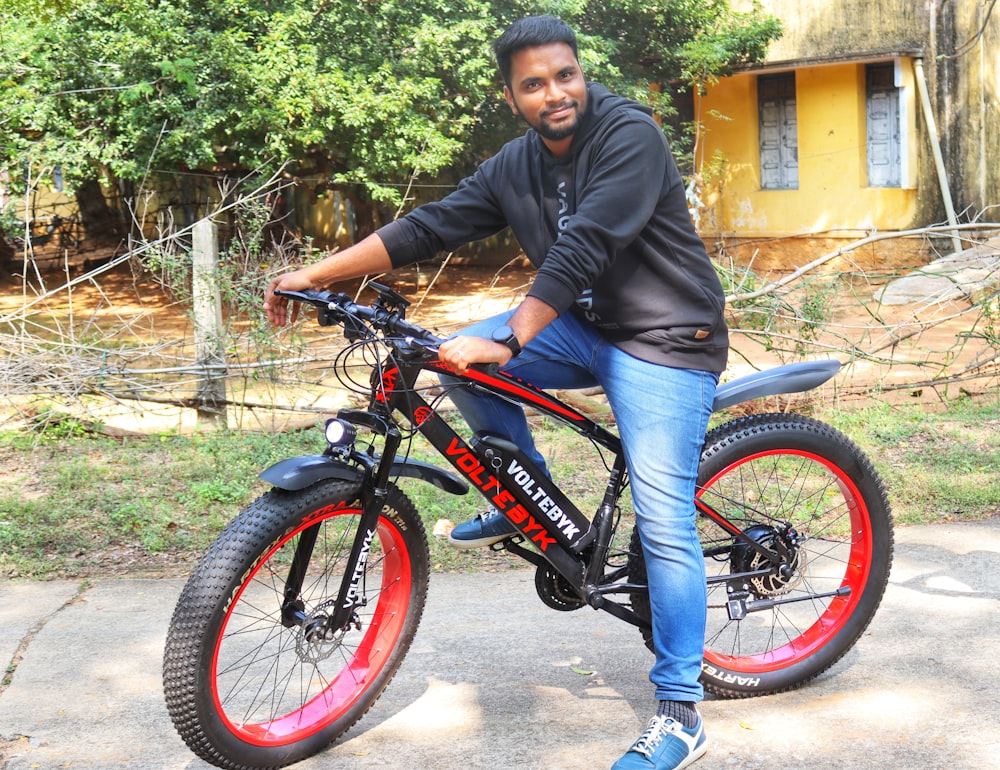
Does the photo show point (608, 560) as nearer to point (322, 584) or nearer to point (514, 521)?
point (514, 521)

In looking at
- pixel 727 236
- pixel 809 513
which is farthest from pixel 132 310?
pixel 727 236

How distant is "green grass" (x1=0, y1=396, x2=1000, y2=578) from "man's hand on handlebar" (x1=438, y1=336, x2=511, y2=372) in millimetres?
2244

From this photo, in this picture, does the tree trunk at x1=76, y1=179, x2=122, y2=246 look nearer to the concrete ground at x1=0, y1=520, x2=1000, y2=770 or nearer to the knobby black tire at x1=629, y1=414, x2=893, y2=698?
the concrete ground at x1=0, y1=520, x2=1000, y2=770

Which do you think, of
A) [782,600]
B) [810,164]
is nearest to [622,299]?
[782,600]

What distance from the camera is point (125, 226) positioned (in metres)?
17.3

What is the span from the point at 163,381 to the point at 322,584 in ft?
13.6

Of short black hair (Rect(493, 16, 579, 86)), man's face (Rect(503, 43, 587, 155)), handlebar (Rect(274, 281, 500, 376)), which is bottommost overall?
handlebar (Rect(274, 281, 500, 376))

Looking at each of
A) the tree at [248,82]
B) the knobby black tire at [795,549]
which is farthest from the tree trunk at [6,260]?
the knobby black tire at [795,549]

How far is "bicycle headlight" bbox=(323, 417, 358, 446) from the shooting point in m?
2.91

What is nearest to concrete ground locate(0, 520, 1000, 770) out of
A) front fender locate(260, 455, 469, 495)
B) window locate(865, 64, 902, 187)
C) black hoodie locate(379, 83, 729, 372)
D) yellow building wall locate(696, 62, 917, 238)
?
front fender locate(260, 455, 469, 495)

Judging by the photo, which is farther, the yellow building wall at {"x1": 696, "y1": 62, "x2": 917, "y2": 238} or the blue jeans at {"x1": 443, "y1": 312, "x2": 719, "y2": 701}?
the yellow building wall at {"x1": 696, "y1": 62, "x2": 917, "y2": 238}

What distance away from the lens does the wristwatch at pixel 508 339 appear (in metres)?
2.77

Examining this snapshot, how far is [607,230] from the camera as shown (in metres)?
2.80

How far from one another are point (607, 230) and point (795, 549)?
136 cm
